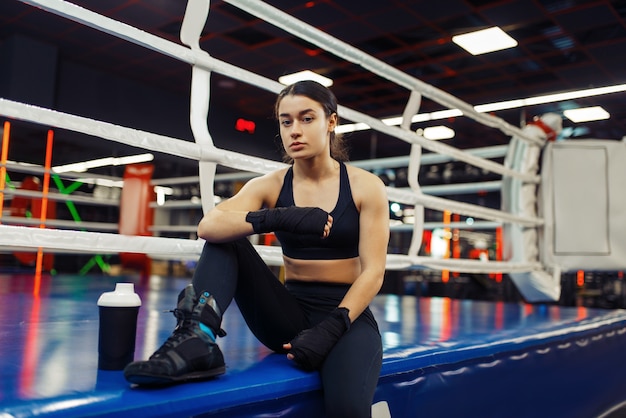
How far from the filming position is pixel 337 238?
127cm

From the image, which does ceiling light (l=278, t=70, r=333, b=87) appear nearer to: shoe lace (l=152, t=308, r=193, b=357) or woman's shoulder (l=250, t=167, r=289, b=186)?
woman's shoulder (l=250, t=167, r=289, b=186)

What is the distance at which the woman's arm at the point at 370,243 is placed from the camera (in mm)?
1174

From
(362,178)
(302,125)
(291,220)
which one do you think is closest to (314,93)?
(302,125)

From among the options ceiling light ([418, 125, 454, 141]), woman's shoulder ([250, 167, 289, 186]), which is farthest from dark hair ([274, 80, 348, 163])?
ceiling light ([418, 125, 454, 141])

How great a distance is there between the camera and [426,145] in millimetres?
2584

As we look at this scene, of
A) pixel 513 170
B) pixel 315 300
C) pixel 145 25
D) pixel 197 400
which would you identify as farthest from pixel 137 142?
pixel 145 25

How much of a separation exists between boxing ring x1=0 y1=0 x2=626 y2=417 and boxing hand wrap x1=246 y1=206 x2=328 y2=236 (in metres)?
0.28

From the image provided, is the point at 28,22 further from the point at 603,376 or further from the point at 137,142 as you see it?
the point at 603,376

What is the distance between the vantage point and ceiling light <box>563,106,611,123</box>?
795 centimetres

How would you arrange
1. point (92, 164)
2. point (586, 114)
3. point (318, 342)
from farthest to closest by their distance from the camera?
1. point (92, 164)
2. point (586, 114)
3. point (318, 342)

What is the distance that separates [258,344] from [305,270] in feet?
0.76

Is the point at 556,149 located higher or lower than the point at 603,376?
higher

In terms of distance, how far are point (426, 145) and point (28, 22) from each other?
500 centimetres

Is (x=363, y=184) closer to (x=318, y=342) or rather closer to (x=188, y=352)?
(x=318, y=342)
